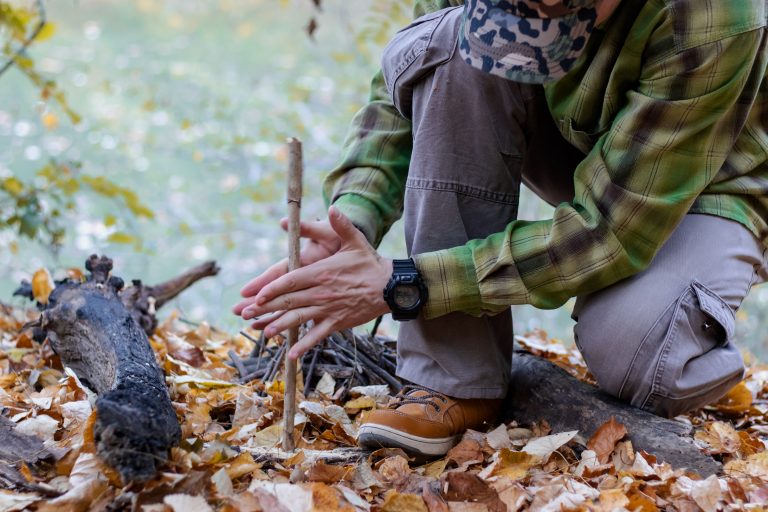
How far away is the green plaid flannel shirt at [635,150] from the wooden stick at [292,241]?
11.4 inches

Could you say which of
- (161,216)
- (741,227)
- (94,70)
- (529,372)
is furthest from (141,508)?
(94,70)

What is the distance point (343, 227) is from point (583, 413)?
2.39 feet

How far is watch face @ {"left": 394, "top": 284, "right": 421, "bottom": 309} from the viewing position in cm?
158

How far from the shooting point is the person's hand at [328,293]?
1536mm

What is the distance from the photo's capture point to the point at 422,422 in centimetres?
161

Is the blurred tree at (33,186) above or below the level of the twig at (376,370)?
above

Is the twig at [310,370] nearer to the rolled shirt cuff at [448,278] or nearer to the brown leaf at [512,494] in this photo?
the rolled shirt cuff at [448,278]

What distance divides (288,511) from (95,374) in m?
0.80

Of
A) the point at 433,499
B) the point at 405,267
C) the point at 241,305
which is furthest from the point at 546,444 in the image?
the point at 241,305

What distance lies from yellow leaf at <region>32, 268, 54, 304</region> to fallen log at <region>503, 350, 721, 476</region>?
62.8 inches

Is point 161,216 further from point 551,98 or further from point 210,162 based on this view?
point 551,98

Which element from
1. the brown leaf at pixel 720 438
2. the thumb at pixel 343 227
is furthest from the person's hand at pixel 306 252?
the brown leaf at pixel 720 438

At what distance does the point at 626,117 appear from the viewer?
1516 mm

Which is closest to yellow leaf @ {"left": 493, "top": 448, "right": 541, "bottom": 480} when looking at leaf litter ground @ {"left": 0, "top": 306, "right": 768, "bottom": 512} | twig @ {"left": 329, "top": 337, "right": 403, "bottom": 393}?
leaf litter ground @ {"left": 0, "top": 306, "right": 768, "bottom": 512}
